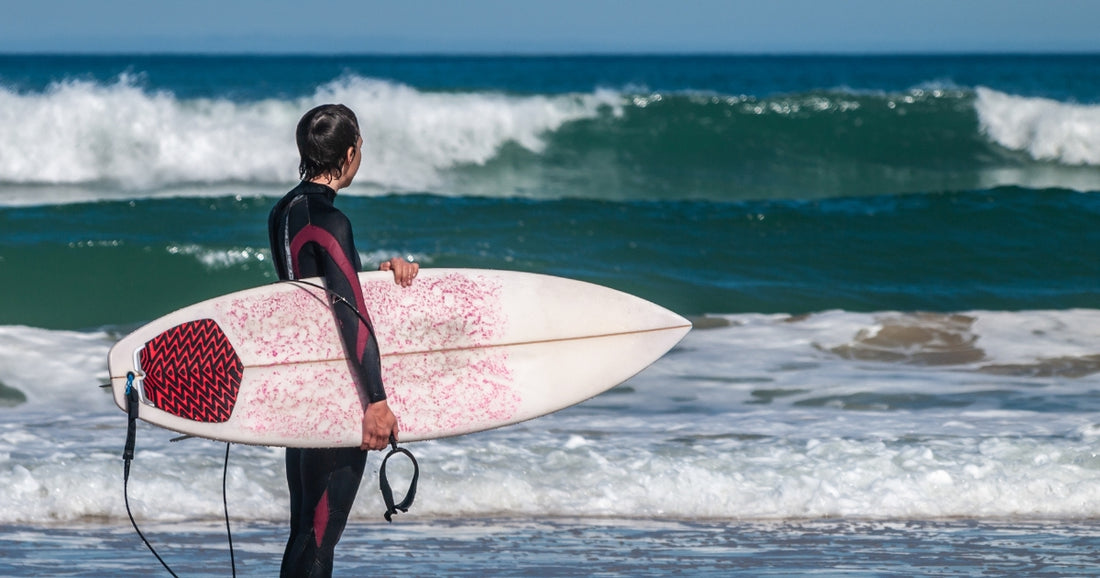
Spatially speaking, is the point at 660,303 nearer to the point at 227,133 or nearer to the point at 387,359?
the point at 387,359

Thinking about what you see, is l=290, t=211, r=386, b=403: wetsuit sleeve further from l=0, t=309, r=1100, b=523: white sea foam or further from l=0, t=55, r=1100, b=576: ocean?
l=0, t=309, r=1100, b=523: white sea foam

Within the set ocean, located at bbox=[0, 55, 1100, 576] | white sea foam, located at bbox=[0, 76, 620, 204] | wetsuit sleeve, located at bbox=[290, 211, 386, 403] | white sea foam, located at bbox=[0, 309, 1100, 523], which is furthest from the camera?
white sea foam, located at bbox=[0, 76, 620, 204]

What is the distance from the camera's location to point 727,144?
17.0 meters

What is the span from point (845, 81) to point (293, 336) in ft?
130

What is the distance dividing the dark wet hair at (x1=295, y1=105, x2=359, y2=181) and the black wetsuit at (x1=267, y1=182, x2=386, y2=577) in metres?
0.04

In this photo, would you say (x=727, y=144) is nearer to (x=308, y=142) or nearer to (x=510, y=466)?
(x=510, y=466)

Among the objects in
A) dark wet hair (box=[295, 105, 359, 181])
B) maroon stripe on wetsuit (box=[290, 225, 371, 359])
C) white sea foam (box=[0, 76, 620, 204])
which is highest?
white sea foam (box=[0, 76, 620, 204])

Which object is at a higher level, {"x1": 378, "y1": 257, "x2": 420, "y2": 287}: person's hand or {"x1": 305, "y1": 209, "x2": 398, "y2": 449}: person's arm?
{"x1": 378, "y1": 257, "x2": 420, "y2": 287}: person's hand

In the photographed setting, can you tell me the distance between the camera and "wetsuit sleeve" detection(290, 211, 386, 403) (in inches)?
102

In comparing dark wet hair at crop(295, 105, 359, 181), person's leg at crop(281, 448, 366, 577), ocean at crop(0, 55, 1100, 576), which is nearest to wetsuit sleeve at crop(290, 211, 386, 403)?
dark wet hair at crop(295, 105, 359, 181)

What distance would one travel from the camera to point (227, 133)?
16.1m

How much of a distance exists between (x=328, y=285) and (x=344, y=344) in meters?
0.15

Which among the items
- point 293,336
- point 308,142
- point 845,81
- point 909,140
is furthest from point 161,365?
point 845,81

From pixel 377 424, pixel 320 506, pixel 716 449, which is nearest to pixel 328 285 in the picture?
pixel 377 424
